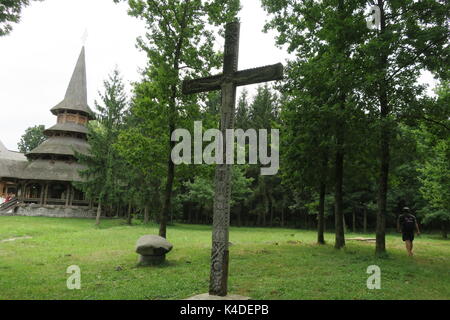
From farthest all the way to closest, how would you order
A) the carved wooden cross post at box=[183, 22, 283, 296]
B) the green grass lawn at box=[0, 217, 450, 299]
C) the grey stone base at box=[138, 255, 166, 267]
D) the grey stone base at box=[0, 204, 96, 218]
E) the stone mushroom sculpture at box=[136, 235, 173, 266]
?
the grey stone base at box=[0, 204, 96, 218] → the grey stone base at box=[138, 255, 166, 267] → the stone mushroom sculpture at box=[136, 235, 173, 266] → the green grass lawn at box=[0, 217, 450, 299] → the carved wooden cross post at box=[183, 22, 283, 296]

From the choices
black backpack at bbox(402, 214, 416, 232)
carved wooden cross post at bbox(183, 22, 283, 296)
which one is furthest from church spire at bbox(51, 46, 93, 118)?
carved wooden cross post at bbox(183, 22, 283, 296)

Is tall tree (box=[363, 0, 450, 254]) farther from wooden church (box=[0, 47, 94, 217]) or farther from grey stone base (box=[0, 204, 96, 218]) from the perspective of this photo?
grey stone base (box=[0, 204, 96, 218])

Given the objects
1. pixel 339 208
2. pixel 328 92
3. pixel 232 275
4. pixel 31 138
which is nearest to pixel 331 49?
pixel 328 92

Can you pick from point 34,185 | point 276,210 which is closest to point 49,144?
point 34,185

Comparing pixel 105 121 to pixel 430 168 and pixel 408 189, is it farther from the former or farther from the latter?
pixel 408 189

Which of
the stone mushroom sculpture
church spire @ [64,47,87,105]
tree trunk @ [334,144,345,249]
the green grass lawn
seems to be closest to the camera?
the green grass lawn

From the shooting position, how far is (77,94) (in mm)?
43688

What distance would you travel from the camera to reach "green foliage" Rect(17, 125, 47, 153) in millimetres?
79375

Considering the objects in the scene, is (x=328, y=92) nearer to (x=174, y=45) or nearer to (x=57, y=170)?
(x=174, y=45)

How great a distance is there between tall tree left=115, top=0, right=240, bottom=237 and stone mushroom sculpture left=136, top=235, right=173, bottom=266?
2.49 m

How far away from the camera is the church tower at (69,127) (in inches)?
1527

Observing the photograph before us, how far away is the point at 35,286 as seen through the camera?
7883mm

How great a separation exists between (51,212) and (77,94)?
16141 millimetres

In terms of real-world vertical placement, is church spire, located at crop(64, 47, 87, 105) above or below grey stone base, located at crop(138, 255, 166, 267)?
above
